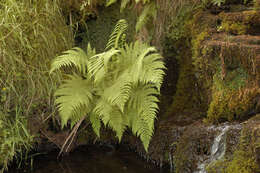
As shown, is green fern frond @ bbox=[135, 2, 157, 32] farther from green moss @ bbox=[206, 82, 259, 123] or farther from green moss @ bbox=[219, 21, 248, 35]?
green moss @ bbox=[206, 82, 259, 123]

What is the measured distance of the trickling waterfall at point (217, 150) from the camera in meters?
2.55

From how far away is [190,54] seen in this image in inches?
133

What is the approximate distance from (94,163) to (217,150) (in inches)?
57.2

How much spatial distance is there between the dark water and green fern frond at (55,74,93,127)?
0.54 m

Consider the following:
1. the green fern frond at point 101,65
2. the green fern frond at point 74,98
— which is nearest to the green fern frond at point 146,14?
the green fern frond at point 101,65

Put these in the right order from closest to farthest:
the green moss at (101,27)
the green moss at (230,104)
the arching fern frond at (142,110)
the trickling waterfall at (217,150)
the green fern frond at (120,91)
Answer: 1. the trickling waterfall at (217,150)
2. the green moss at (230,104)
3. the green fern frond at (120,91)
4. the arching fern frond at (142,110)
5. the green moss at (101,27)

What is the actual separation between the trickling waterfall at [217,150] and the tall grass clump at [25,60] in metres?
1.82

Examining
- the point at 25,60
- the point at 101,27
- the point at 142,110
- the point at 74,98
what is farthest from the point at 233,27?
the point at 25,60

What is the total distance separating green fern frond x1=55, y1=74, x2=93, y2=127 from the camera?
304 centimetres

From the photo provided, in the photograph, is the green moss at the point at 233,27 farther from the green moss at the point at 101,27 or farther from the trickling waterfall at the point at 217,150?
the green moss at the point at 101,27

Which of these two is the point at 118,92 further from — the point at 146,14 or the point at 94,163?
the point at 146,14

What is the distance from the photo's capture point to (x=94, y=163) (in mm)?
3473

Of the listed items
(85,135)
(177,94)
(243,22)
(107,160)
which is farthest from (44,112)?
(243,22)

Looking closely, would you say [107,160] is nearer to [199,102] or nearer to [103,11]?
[199,102]
